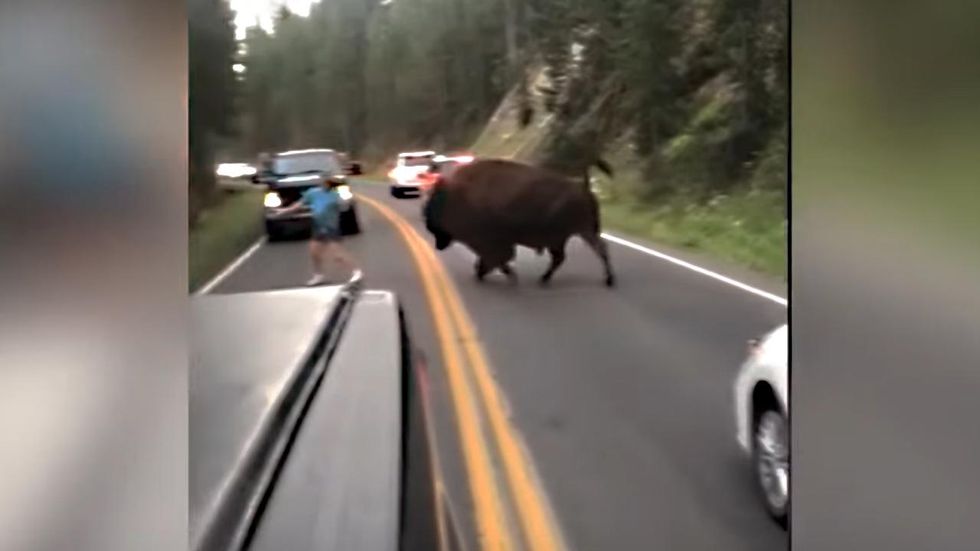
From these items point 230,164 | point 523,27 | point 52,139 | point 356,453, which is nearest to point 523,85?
point 523,27

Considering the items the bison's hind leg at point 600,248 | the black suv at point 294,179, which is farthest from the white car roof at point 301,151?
the bison's hind leg at point 600,248

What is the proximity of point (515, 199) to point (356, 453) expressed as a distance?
1.84ft

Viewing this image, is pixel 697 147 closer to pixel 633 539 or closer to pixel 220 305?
pixel 633 539

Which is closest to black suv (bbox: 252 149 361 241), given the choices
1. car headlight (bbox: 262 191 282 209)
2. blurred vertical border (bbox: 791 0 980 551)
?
car headlight (bbox: 262 191 282 209)

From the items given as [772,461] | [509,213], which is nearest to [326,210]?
[509,213]

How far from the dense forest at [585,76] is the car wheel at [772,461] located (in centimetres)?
45

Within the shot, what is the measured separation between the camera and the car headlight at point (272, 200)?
7.42 feet

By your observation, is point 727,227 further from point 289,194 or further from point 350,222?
point 289,194

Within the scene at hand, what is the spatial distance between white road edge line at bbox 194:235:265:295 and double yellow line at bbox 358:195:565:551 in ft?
0.70

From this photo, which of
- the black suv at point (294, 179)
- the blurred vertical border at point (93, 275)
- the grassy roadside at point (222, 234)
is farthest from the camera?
the black suv at point (294, 179)

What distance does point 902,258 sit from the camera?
2365 mm

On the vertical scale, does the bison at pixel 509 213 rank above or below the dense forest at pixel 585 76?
below

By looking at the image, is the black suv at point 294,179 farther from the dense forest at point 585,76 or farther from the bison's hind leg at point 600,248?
the bison's hind leg at point 600,248

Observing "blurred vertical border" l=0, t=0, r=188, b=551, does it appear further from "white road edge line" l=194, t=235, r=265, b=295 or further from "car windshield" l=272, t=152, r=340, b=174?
"car windshield" l=272, t=152, r=340, b=174
